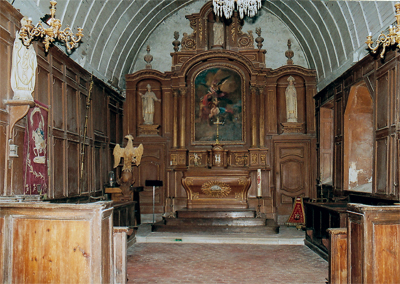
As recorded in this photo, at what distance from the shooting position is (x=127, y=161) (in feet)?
38.1

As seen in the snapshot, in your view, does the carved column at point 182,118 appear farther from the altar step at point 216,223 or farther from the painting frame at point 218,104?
the altar step at point 216,223

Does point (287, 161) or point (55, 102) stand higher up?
point (55, 102)

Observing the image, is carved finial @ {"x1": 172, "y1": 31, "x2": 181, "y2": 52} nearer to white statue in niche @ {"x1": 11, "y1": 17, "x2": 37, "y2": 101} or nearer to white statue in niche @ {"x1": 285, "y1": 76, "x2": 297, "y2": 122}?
white statue in niche @ {"x1": 285, "y1": 76, "x2": 297, "y2": 122}

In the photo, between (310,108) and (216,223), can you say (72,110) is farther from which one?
(310,108)

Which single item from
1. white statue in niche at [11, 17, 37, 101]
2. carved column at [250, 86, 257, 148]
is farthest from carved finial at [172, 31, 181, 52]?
white statue in niche at [11, 17, 37, 101]

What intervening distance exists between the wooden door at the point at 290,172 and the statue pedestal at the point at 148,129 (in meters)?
3.68

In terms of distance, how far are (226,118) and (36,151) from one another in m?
6.76

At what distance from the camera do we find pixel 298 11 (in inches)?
490

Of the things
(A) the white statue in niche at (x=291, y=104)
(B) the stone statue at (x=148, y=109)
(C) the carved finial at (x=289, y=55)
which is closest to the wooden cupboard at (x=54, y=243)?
(B) the stone statue at (x=148, y=109)

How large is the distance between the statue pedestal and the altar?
1.85 m

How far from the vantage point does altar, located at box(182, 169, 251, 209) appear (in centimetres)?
1236

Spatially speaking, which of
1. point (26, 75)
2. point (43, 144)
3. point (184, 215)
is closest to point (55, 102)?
point (43, 144)

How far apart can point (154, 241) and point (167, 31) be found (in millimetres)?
7382

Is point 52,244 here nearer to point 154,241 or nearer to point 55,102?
point 55,102
